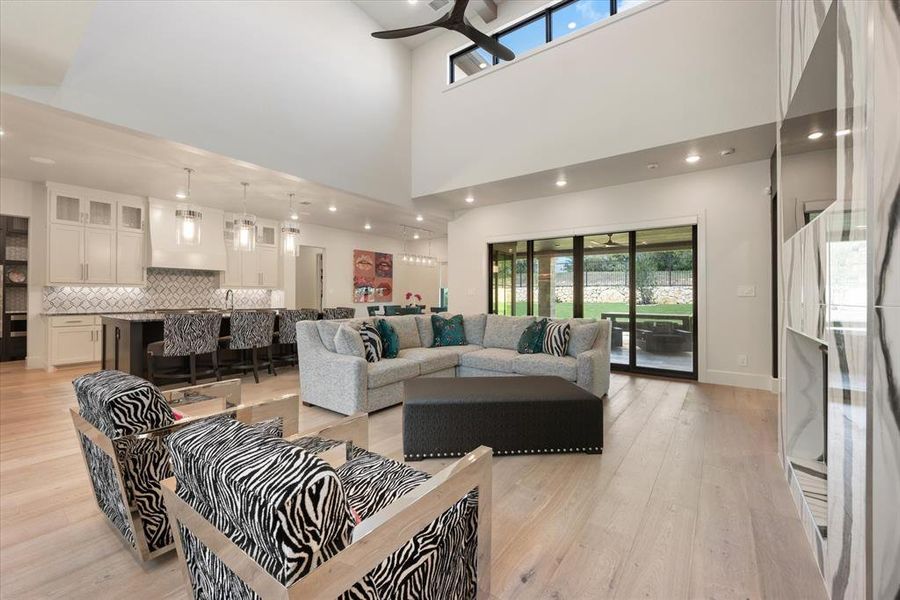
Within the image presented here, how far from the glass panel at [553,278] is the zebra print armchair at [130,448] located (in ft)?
17.0

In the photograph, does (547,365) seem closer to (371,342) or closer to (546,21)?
(371,342)

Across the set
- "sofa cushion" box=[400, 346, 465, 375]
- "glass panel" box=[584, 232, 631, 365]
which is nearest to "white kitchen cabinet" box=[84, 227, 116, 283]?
"sofa cushion" box=[400, 346, 465, 375]

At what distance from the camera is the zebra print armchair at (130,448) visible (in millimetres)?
1483

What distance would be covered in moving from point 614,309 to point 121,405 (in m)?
5.61

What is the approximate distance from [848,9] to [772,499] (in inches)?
90.8

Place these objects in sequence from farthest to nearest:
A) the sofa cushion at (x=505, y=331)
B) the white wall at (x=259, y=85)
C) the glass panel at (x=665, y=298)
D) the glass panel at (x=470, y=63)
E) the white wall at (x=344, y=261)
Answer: the white wall at (x=344, y=261)
the glass panel at (x=470, y=63)
the glass panel at (x=665, y=298)
the sofa cushion at (x=505, y=331)
the white wall at (x=259, y=85)

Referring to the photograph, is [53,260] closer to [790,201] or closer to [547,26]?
[547,26]

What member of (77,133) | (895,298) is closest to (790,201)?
(895,298)

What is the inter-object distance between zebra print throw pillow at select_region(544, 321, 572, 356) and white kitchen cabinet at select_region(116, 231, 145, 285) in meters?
6.85

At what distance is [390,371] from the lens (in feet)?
12.1

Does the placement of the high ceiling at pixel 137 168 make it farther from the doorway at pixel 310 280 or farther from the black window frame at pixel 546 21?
the black window frame at pixel 546 21

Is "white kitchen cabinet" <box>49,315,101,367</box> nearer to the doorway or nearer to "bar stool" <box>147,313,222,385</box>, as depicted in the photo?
"bar stool" <box>147,313,222,385</box>

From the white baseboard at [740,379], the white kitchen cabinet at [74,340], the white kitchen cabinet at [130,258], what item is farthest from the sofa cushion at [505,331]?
the white kitchen cabinet at [74,340]

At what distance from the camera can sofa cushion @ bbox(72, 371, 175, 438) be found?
1472 mm
